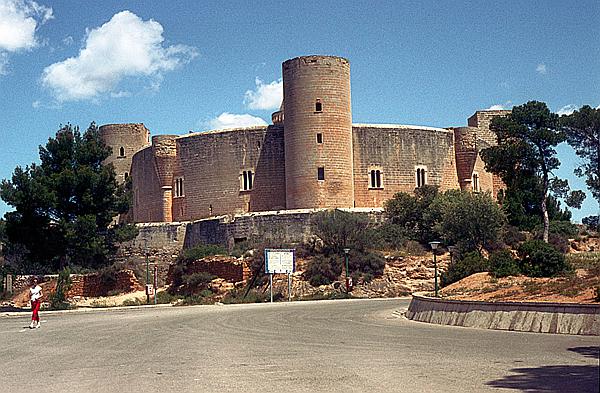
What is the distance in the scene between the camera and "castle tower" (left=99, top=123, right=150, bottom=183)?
7538 centimetres

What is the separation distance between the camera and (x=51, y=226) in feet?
153

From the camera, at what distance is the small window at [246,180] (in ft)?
187

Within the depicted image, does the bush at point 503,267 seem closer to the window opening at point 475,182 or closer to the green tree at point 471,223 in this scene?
the green tree at point 471,223

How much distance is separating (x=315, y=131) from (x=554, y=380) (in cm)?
4405

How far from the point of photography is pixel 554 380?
381 inches

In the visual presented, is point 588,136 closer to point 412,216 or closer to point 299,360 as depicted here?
point 412,216

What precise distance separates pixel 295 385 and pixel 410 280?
3420 cm

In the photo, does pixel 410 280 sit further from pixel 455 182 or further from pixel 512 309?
pixel 512 309

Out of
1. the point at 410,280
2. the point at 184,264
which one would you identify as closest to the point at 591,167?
the point at 410,280

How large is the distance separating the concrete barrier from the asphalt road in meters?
0.52

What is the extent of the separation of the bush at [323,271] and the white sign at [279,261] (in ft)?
10.1

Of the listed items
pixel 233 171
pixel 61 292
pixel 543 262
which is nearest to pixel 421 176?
pixel 233 171

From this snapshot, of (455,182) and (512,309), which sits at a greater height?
(455,182)

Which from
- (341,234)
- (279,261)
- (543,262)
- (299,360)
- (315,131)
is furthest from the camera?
(315,131)
